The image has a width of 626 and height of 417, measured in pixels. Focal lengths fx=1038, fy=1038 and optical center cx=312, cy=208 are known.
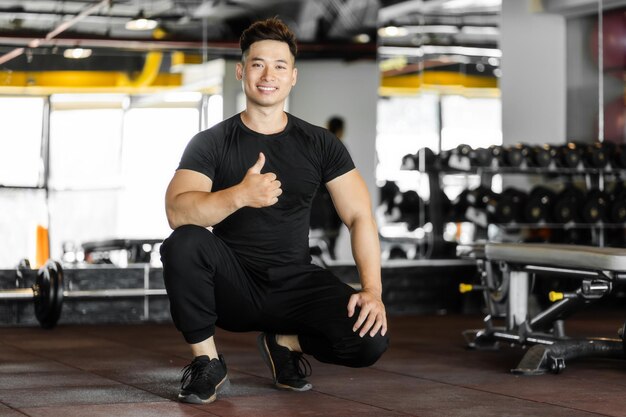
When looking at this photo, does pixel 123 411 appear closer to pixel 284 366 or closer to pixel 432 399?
pixel 284 366

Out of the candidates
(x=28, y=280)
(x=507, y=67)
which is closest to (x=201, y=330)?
(x=28, y=280)

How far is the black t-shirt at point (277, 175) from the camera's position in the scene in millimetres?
2811

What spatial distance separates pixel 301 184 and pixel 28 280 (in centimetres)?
280

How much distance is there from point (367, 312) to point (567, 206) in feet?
13.1

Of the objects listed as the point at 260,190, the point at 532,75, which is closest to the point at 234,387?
the point at 260,190

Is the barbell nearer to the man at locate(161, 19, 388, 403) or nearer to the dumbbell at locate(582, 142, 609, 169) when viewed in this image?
the man at locate(161, 19, 388, 403)

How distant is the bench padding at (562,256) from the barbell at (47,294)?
6.46ft

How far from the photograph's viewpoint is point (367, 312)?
8.65 ft

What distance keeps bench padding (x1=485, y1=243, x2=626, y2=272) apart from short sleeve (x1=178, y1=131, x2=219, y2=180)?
135cm

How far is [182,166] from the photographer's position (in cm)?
274

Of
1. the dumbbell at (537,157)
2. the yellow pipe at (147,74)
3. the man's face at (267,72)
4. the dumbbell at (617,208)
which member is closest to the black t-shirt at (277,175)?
the man's face at (267,72)

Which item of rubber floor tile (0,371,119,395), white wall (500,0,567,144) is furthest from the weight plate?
white wall (500,0,567,144)

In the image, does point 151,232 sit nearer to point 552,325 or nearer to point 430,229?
point 430,229

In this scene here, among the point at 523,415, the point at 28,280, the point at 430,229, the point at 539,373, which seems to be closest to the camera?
the point at 523,415
